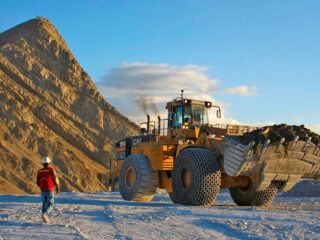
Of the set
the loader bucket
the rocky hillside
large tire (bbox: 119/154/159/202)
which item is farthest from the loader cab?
the rocky hillside

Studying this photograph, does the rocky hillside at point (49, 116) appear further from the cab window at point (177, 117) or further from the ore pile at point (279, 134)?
the ore pile at point (279, 134)

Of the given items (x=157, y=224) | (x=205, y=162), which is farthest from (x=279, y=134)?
(x=157, y=224)

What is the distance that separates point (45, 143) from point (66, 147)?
2.61 metres

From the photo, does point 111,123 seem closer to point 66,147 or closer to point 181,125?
point 66,147

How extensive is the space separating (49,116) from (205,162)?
134ft

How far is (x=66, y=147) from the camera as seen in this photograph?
52.6 meters

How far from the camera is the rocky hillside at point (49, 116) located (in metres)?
48.1

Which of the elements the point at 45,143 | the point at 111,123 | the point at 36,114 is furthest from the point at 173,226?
the point at 111,123

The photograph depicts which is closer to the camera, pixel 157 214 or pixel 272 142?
pixel 157 214

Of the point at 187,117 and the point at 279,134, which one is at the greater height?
the point at 187,117

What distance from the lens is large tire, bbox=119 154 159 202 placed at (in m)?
17.5

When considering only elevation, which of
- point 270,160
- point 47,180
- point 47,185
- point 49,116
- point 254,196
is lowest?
point 254,196

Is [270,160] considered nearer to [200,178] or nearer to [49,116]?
[200,178]

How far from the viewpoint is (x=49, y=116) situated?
54219mm
